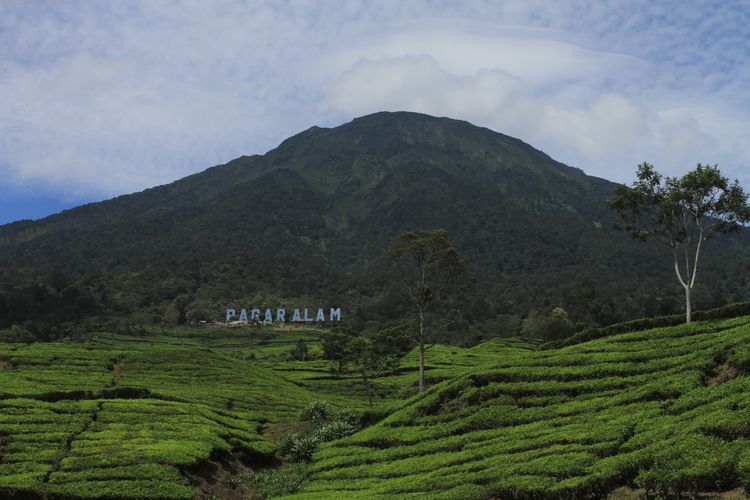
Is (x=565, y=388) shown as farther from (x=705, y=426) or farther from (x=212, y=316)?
(x=212, y=316)

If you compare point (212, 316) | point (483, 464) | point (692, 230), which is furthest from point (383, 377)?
point (212, 316)

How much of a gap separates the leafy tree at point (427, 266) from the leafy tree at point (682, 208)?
44.1ft

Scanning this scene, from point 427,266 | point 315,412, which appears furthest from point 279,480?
point 427,266

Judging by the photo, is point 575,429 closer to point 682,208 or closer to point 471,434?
point 471,434

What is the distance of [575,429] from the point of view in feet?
83.0

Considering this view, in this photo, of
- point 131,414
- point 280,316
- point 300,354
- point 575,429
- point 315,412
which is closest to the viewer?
point 575,429

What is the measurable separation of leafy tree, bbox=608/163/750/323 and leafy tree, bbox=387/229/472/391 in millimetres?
13437

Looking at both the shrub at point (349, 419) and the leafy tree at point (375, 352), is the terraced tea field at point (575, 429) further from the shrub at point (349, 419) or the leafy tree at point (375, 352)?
the leafy tree at point (375, 352)

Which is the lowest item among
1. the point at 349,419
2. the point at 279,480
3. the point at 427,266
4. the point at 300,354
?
the point at 300,354

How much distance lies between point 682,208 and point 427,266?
66.1 ft

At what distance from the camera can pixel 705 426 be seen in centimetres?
2066

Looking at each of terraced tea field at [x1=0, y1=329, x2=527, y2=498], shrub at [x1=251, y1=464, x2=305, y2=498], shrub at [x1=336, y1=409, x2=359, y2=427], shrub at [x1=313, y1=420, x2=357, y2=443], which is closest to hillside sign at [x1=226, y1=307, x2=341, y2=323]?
terraced tea field at [x1=0, y1=329, x2=527, y2=498]

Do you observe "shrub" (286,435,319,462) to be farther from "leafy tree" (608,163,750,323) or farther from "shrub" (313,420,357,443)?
"leafy tree" (608,163,750,323)

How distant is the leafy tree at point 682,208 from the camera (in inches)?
1812
